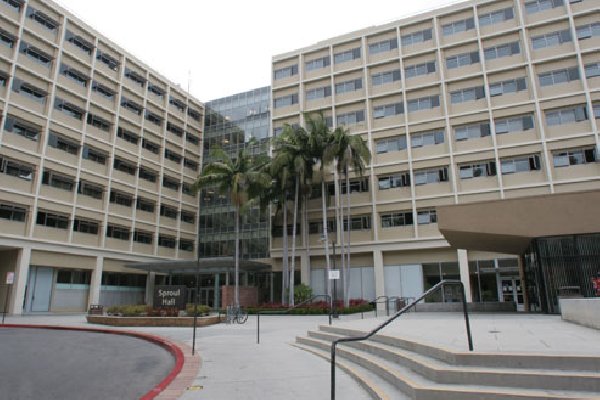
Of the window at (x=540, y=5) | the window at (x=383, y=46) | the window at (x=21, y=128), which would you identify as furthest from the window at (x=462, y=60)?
the window at (x=21, y=128)

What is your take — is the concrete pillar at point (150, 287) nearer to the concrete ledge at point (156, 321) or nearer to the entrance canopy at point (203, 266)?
the entrance canopy at point (203, 266)

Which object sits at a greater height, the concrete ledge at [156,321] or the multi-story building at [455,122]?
the multi-story building at [455,122]

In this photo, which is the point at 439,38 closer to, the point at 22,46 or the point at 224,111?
the point at 224,111

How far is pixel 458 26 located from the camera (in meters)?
38.3

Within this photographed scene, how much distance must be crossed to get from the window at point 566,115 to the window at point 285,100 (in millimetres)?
23084

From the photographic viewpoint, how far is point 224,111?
2093 inches

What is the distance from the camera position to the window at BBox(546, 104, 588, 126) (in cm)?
3256

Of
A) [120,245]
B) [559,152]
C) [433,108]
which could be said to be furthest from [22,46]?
[559,152]

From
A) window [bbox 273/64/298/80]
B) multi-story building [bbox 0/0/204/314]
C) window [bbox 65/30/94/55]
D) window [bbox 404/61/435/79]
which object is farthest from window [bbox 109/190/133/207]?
window [bbox 404/61/435/79]

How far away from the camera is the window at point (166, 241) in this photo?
1839 inches

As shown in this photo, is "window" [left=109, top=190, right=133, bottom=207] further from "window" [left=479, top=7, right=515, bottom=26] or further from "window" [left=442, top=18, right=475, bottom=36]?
"window" [left=479, top=7, right=515, bottom=26]

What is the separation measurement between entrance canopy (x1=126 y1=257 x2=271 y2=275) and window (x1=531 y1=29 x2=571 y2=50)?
98.8ft

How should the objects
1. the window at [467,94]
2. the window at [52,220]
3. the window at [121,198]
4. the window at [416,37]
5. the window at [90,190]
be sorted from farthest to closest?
the window at [121,198]
the window at [416,37]
the window at [90,190]
the window at [467,94]
the window at [52,220]

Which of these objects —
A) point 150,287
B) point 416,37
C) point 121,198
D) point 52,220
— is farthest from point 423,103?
point 52,220
